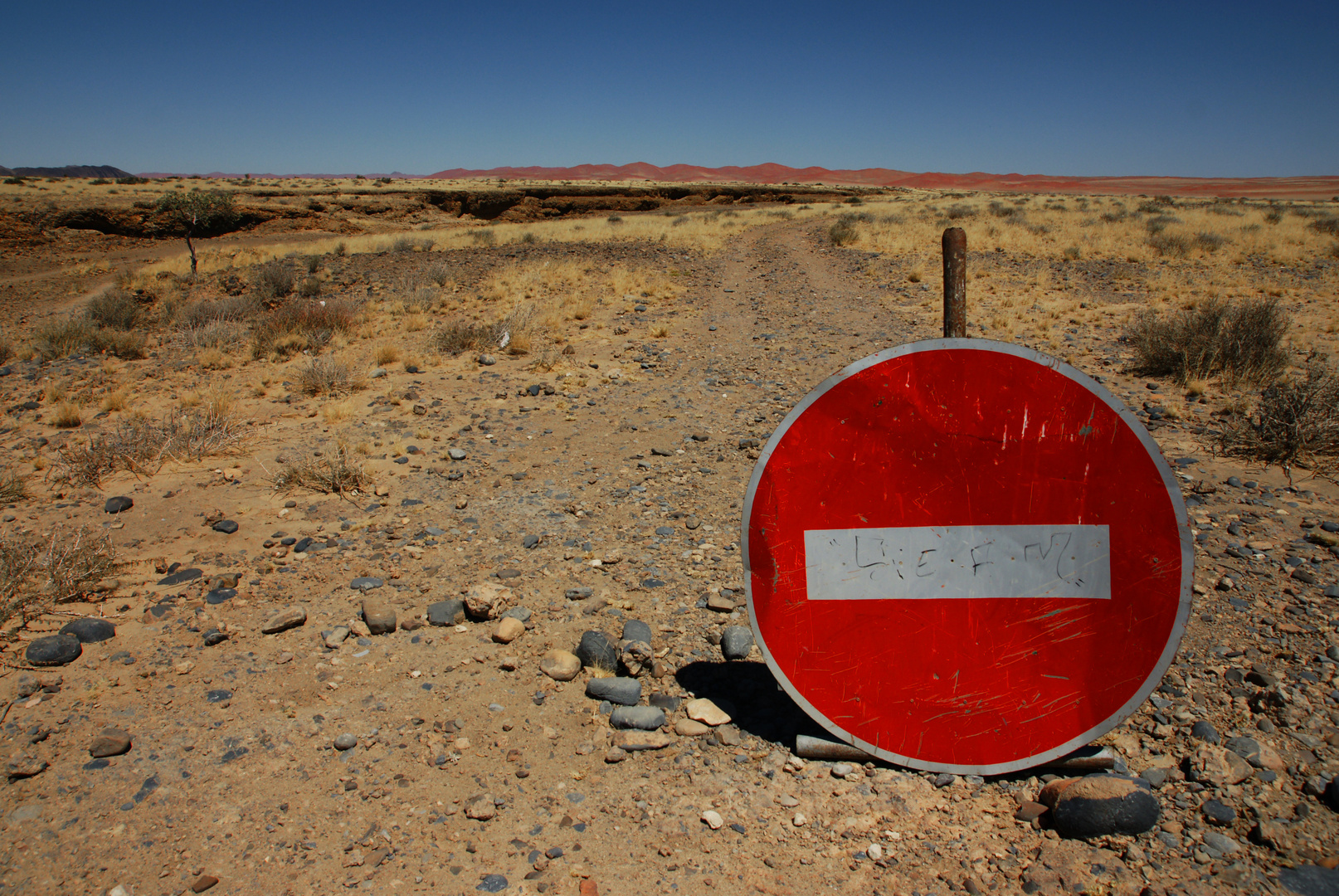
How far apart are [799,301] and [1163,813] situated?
10.9 meters

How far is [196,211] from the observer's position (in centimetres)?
2030

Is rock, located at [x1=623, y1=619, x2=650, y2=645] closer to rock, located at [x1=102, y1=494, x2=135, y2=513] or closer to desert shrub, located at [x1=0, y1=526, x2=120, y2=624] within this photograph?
desert shrub, located at [x1=0, y1=526, x2=120, y2=624]

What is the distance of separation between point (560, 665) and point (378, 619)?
40.6 inches

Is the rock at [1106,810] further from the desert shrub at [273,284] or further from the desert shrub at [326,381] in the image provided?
the desert shrub at [273,284]

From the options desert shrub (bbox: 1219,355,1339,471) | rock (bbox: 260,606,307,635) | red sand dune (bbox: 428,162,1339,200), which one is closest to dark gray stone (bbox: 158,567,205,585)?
rock (bbox: 260,606,307,635)

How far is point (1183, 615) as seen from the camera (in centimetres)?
177

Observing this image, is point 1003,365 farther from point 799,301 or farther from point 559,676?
point 799,301

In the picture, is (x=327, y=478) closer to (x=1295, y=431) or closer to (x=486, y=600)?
(x=486, y=600)

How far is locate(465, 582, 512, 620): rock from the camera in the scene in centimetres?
329

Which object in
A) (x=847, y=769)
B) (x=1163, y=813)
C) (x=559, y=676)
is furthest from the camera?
(x=559, y=676)

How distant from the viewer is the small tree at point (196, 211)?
65.8 ft

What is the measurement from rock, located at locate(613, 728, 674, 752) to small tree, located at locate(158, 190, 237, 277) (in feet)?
58.0

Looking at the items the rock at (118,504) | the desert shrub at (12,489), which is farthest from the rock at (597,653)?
the desert shrub at (12,489)

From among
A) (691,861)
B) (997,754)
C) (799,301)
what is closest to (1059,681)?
(997,754)
